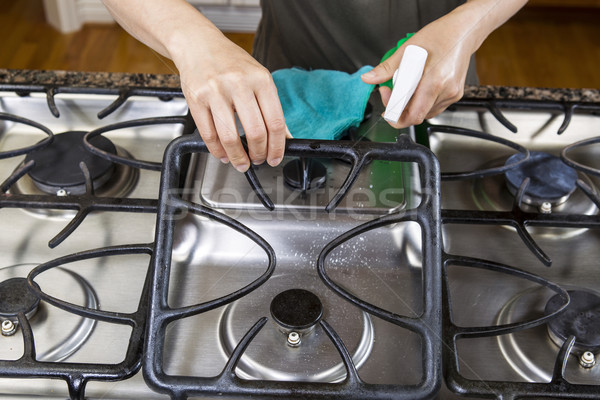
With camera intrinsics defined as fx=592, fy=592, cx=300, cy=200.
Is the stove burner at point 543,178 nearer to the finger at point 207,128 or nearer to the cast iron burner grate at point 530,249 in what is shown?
the cast iron burner grate at point 530,249

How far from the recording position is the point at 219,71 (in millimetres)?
531

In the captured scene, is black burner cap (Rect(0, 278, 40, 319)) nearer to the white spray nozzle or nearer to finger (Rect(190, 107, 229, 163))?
finger (Rect(190, 107, 229, 163))

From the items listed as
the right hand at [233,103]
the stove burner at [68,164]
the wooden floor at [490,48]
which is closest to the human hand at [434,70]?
the right hand at [233,103]

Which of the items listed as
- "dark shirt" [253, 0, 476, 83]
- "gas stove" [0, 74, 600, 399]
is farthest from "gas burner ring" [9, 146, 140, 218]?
"dark shirt" [253, 0, 476, 83]

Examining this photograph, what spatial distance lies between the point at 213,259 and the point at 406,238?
20 centimetres

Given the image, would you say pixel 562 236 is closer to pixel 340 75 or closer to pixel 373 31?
pixel 340 75

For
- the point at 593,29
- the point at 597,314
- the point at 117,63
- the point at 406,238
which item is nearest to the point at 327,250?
the point at 406,238

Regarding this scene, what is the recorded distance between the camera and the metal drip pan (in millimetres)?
504

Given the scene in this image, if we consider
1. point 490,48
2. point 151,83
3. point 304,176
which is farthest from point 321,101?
point 490,48

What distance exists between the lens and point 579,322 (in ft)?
1.73

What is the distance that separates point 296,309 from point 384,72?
0.24 meters

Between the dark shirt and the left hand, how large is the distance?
24 centimetres

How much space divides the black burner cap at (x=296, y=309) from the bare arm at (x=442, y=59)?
195mm

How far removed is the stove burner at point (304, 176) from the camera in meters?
0.62
